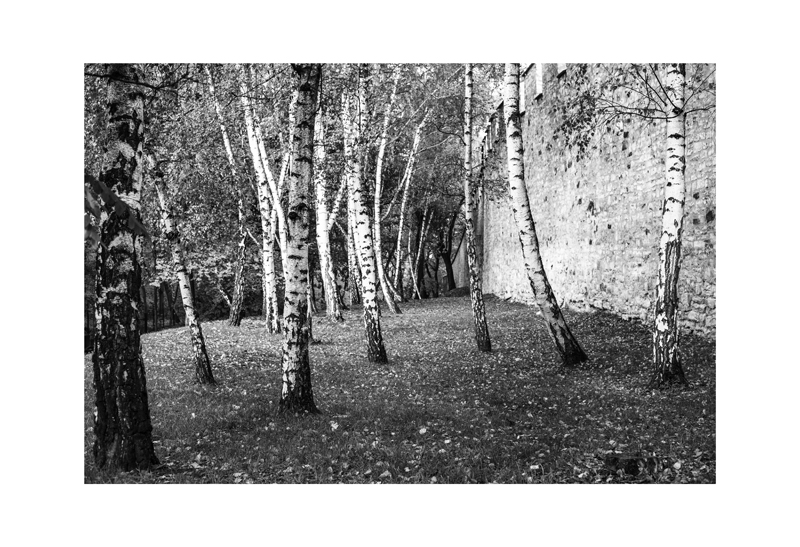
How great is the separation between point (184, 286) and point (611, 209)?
722cm

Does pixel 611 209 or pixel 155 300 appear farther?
pixel 155 300

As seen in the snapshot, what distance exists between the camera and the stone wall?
783cm

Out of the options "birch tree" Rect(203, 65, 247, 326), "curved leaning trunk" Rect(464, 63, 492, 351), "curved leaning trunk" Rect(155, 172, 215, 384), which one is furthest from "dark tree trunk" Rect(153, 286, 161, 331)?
"curved leaning trunk" Rect(464, 63, 492, 351)

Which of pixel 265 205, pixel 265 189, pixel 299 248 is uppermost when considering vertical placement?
pixel 265 189

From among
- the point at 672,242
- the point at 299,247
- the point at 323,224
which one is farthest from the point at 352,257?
the point at 672,242

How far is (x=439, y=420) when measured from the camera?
635 centimetres

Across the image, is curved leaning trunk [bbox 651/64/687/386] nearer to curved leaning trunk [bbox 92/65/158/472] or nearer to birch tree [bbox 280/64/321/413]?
birch tree [bbox 280/64/321/413]

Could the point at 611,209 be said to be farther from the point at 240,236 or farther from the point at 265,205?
the point at 240,236

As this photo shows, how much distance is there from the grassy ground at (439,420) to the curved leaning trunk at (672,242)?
37 cm

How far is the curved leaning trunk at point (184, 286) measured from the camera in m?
7.07
